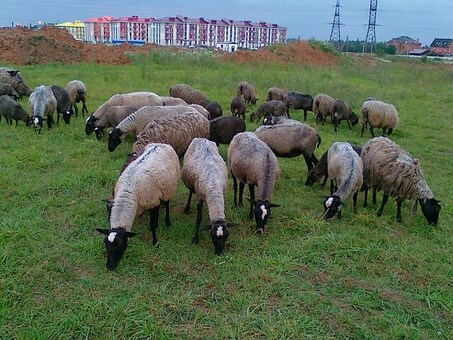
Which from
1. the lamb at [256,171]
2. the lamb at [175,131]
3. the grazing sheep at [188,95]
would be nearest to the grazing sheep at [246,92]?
the grazing sheep at [188,95]

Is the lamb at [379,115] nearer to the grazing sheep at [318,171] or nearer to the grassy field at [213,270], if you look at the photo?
the grassy field at [213,270]

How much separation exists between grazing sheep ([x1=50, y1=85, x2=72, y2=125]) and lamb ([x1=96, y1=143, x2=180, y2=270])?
6.07 metres

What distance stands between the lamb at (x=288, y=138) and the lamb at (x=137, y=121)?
1.93m

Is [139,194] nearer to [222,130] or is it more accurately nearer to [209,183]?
[209,183]

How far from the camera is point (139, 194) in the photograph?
18.3 feet

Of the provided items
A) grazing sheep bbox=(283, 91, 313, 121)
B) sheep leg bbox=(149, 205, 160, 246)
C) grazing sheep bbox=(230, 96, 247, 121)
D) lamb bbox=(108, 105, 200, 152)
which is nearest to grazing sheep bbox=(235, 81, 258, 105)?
grazing sheep bbox=(283, 91, 313, 121)

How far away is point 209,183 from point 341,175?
231 centimetres

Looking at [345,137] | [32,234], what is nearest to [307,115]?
[345,137]

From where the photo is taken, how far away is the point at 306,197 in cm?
761

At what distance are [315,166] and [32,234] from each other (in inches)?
192

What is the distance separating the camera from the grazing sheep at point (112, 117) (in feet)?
33.6

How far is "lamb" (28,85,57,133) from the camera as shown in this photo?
10.4 meters

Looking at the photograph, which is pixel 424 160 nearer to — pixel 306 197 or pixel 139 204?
pixel 306 197

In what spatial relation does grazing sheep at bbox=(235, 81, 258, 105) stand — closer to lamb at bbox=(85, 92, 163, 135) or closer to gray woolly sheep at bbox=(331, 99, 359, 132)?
gray woolly sheep at bbox=(331, 99, 359, 132)
